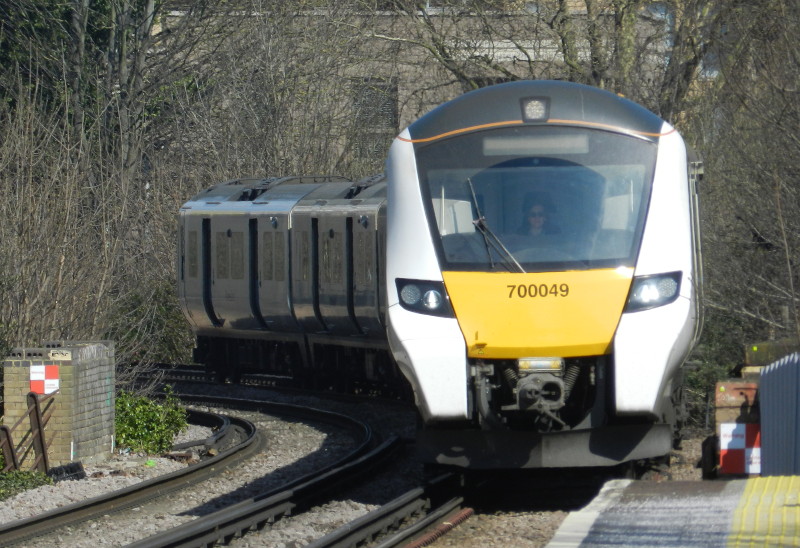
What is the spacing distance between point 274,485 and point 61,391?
2404 mm

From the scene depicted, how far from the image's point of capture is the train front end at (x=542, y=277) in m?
8.82

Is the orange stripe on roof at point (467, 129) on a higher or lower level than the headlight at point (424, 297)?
higher

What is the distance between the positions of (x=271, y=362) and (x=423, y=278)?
12498 mm

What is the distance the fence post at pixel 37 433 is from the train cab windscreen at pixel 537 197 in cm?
453

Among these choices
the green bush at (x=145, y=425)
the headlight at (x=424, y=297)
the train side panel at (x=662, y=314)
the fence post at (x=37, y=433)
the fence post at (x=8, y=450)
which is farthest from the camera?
the green bush at (x=145, y=425)

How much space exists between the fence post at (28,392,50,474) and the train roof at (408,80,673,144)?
450 centimetres

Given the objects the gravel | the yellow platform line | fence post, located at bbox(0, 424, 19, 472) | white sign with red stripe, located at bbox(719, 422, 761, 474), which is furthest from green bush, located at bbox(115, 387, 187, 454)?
the yellow platform line

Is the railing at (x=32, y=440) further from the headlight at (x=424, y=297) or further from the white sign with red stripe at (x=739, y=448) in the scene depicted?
the white sign with red stripe at (x=739, y=448)

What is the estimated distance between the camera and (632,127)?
9.27 meters

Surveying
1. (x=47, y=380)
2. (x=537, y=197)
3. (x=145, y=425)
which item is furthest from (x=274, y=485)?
(x=537, y=197)

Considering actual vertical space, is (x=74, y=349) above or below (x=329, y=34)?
below

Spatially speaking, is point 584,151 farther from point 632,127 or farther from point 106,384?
point 106,384

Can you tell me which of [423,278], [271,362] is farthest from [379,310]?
[423,278]

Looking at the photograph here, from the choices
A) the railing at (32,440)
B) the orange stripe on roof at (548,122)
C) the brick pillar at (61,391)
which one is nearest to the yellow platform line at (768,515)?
the orange stripe on roof at (548,122)
